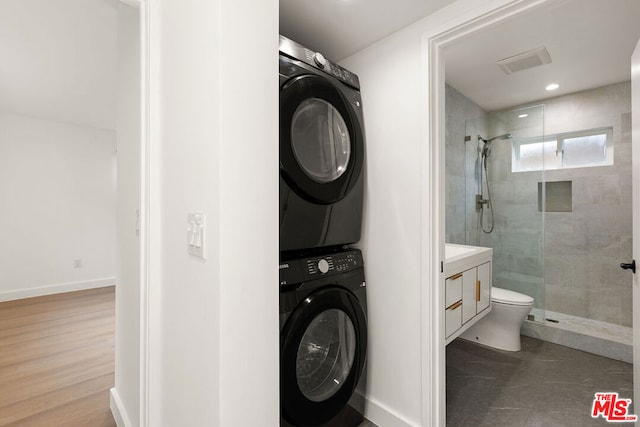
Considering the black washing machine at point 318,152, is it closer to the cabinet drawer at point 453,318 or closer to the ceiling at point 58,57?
the cabinet drawer at point 453,318

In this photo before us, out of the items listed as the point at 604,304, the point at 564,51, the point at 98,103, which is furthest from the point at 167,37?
the point at 604,304

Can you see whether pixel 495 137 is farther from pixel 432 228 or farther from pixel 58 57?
pixel 58 57

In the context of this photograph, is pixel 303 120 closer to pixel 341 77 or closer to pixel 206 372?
pixel 341 77

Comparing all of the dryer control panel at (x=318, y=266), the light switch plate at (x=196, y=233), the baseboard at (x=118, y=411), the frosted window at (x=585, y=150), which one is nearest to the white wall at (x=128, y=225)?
the baseboard at (x=118, y=411)

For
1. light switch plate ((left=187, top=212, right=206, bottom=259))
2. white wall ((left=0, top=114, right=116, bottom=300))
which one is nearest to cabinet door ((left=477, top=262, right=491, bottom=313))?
light switch plate ((left=187, top=212, right=206, bottom=259))

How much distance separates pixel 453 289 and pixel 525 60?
1865 mm

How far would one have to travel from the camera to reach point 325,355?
58.0 inches

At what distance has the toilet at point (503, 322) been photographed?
2491 mm

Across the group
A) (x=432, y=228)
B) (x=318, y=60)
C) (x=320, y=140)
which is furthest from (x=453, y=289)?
(x=318, y=60)

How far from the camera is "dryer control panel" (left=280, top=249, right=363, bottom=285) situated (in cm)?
128

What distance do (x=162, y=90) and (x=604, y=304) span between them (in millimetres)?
3915

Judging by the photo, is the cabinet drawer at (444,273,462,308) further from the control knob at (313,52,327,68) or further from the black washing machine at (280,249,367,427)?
the control knob at (313,52,327,68)

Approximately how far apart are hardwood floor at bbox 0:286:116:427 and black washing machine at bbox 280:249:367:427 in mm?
1246

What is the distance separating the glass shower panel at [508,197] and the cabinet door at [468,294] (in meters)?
1.02
